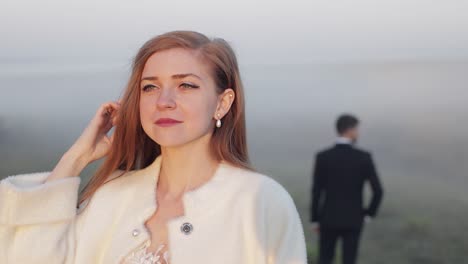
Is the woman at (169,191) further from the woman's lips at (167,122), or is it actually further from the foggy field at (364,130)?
the foggy field at (364,130)

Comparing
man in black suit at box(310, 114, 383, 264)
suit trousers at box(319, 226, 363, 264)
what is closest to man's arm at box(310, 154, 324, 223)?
man in black suit at box(310, 114, 383, 264)

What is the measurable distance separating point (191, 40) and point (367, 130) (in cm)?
544

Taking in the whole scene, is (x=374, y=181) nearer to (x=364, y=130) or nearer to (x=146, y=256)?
(x=364, y=130)

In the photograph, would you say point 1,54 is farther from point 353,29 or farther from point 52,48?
point 353,29

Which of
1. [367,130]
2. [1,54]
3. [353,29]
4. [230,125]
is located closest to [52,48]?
[1,54]

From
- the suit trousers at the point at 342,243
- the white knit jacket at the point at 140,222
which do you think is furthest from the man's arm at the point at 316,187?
the white knit jacket at the point at 140,222

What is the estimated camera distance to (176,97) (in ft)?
7.81

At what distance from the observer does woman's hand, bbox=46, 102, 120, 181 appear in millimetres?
2619

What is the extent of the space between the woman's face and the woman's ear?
0.16ft

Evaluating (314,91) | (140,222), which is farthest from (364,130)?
(140,222)

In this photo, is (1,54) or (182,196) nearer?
(182,196)

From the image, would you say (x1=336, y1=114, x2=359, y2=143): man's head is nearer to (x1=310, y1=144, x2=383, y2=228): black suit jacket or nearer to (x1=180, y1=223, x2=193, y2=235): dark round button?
(x1=310, y1=144, x2=383, y2=228): black suit jacket

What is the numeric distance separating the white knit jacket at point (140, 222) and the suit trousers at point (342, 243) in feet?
11.1

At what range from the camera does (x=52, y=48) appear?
597cm
